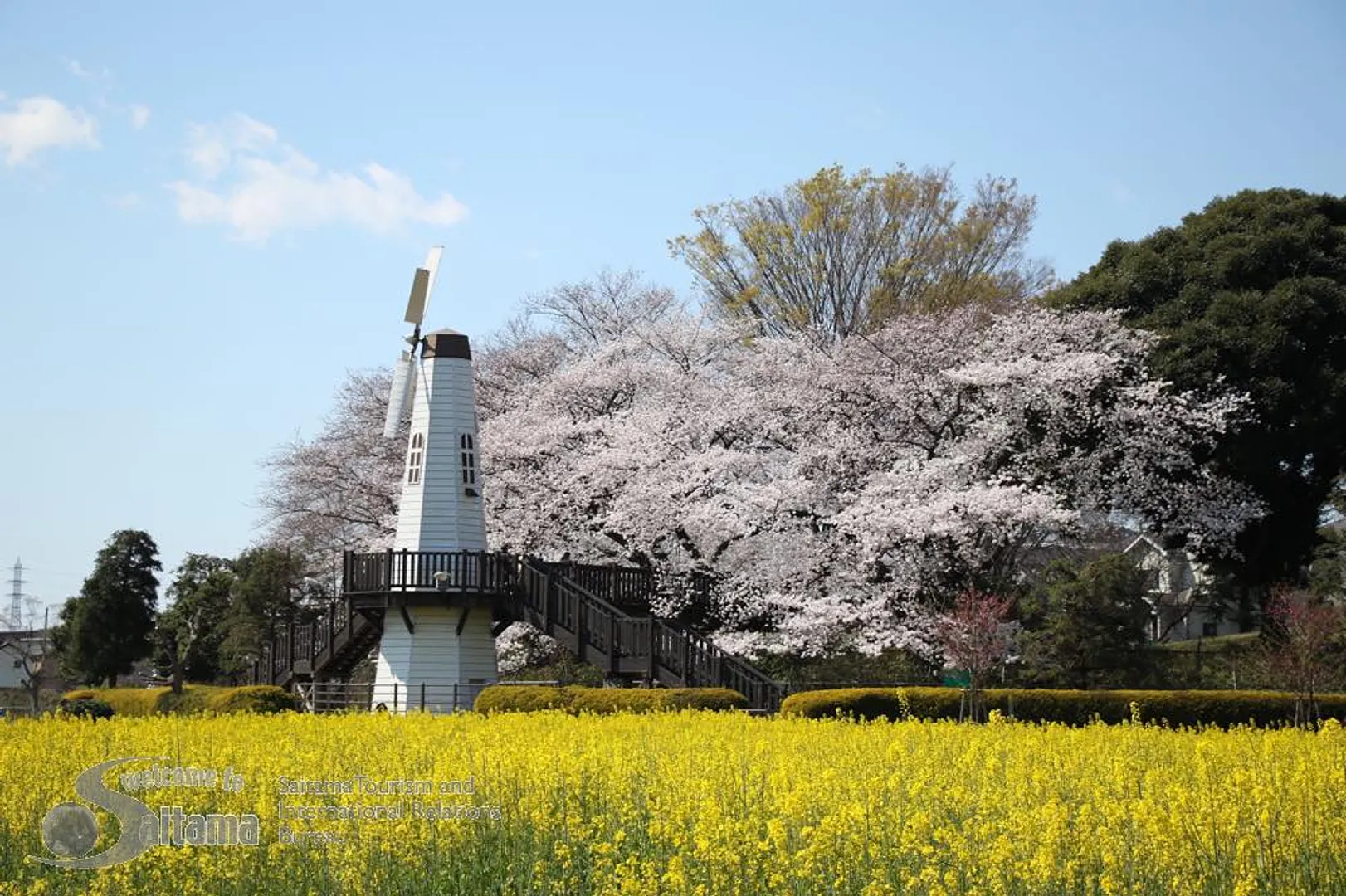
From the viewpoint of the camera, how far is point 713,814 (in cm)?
705

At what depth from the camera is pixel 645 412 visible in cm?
3183

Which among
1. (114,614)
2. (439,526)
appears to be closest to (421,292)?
(439,526)

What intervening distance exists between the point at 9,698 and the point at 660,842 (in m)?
48.1

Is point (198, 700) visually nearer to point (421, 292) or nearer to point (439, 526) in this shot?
point (439, 526)

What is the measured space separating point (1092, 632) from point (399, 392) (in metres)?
14.3

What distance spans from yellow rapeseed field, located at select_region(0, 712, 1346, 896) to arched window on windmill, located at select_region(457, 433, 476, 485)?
1687 centimetres

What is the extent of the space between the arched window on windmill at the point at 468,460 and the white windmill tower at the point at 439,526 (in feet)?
0.07

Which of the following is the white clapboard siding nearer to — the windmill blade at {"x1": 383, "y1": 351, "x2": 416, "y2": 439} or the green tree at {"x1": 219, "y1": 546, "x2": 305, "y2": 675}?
the windmill blade at {"x1": 383, "y1": 351, "x2": 416, "y2": 439}

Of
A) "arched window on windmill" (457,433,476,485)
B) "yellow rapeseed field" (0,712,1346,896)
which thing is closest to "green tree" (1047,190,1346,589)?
"arched window on windmill" (457,433,476,485)

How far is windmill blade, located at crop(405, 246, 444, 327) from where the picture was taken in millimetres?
31016

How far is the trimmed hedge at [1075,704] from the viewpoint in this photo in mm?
20750

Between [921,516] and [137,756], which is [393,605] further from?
[137,756]

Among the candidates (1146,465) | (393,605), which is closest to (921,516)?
(1146,465)

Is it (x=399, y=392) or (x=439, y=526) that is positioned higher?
(x=399, y=392)
